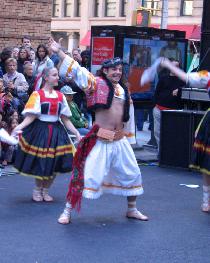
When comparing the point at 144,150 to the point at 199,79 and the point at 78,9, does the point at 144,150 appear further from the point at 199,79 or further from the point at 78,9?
the point at 78,9

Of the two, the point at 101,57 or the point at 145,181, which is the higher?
the point at 101,57

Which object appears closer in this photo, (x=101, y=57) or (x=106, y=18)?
(x=101, y=57)

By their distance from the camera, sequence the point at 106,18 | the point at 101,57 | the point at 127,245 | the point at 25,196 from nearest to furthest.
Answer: the point at 127,245 → the point at 25,196 → the point at 101,57 → the point at 106,18

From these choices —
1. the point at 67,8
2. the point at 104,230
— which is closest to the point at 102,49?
the point at 104,230

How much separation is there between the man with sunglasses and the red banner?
203 inches

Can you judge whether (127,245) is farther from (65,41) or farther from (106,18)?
(65,41)

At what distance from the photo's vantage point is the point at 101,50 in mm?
12703

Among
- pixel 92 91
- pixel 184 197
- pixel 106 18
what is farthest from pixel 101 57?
pixel 106 18

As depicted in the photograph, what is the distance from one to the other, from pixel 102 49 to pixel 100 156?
574 centimetres

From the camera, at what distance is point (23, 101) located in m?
11.6

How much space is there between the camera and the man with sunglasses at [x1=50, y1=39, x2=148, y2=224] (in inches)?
283

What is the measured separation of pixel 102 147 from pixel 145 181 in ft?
9.72

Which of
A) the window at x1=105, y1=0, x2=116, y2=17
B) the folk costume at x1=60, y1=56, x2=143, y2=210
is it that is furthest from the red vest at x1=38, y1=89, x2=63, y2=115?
the window at x1=105, y1=0, x2=116, y2=17

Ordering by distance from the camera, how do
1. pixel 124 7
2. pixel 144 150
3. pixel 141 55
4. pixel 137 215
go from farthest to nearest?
pixel 124 7
pixel 144 150
pixel 141 55
pixel 137 215
